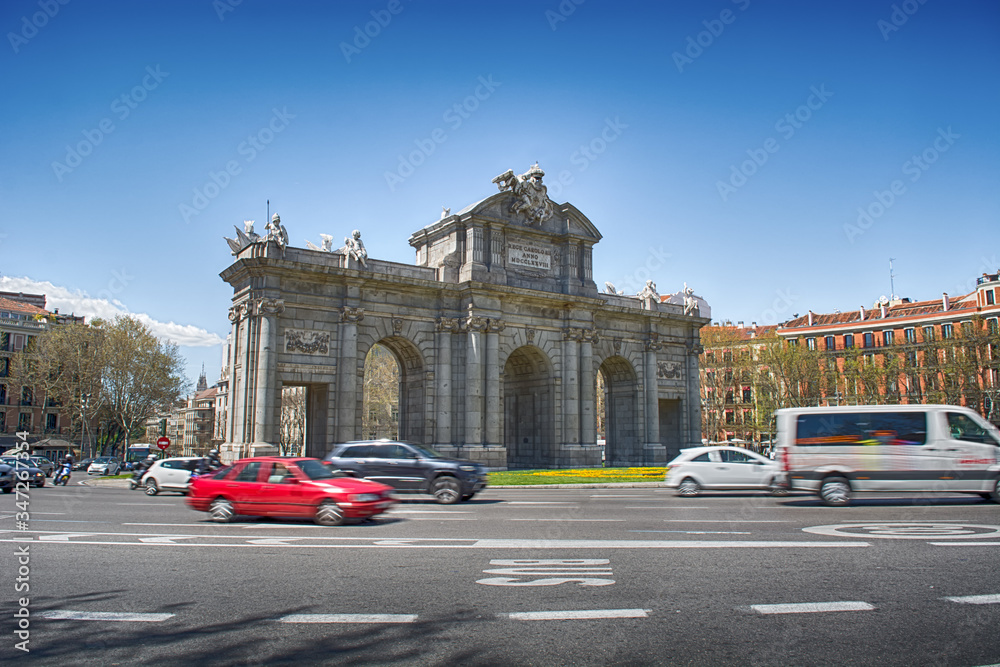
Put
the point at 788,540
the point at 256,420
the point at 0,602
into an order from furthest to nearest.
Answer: the point at 256,420 → the point at 788,540 → the point at 0,602

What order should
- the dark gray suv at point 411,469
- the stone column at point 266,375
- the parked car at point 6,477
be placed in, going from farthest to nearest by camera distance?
the stone column at point 266,375 → the parked car at point 6,477 → the dark gray suv at point 411,469

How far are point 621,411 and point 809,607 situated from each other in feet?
117

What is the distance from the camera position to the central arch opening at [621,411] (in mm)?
41000

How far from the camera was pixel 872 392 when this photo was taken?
57.6 metres

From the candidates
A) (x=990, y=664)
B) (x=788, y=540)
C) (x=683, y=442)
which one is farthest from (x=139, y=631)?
(x=683, y=442)

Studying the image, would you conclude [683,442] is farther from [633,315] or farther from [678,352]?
[633,315]

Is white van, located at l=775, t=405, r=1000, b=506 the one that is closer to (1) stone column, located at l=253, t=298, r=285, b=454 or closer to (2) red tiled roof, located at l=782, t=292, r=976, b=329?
(1) stone column, located at l=253, t=298, r=285, b=454

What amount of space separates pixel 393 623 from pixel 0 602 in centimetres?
432

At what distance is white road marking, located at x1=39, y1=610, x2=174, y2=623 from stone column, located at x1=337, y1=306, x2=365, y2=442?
24041mm

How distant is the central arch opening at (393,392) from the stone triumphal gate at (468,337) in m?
0.12

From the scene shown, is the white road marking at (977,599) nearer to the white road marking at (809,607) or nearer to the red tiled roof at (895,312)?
the white road marking at (809,607)

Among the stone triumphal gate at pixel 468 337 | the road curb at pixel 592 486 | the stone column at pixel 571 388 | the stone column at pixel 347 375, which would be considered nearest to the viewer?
the road curb at pixel 592 486

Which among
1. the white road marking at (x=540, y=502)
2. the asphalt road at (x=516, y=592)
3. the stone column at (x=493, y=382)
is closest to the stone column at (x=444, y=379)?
the stone column at (x=493, y=382)

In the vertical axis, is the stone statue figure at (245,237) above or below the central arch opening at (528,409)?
above
